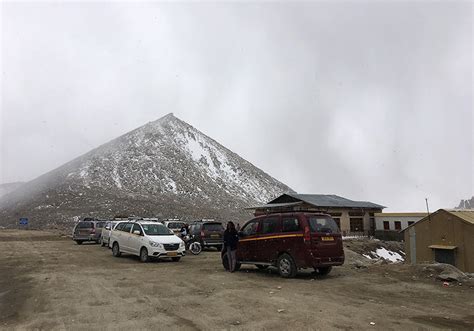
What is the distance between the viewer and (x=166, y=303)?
8.06 m

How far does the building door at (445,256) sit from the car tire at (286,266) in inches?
555

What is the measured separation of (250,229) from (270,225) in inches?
38.5

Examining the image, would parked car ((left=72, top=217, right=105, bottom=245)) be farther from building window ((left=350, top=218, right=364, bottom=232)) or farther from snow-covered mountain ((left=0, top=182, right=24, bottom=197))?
snow-covered mountain ((left=0, top=182, right=24, bottom=197))

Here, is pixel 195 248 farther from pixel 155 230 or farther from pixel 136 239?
pixel 136 239

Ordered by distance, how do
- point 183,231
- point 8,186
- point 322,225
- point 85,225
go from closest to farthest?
point 322,225
point 183,231
point 85,225
point 8,186

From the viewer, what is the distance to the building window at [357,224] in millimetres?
48531

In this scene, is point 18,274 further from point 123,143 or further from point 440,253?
point 123,143

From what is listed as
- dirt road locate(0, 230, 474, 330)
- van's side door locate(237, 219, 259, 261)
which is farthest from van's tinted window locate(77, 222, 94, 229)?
van's side door locate(237, 219, 259, 261)

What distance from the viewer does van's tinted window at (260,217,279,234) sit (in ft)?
40.3

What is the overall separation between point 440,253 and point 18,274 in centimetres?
2105

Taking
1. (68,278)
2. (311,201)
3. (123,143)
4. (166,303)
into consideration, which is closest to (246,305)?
(166,303)

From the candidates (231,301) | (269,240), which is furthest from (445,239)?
(231,301)

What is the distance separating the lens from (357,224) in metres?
49.1

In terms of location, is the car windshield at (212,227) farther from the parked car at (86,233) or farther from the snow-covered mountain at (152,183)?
the snow-covered mountain at (152,183)
